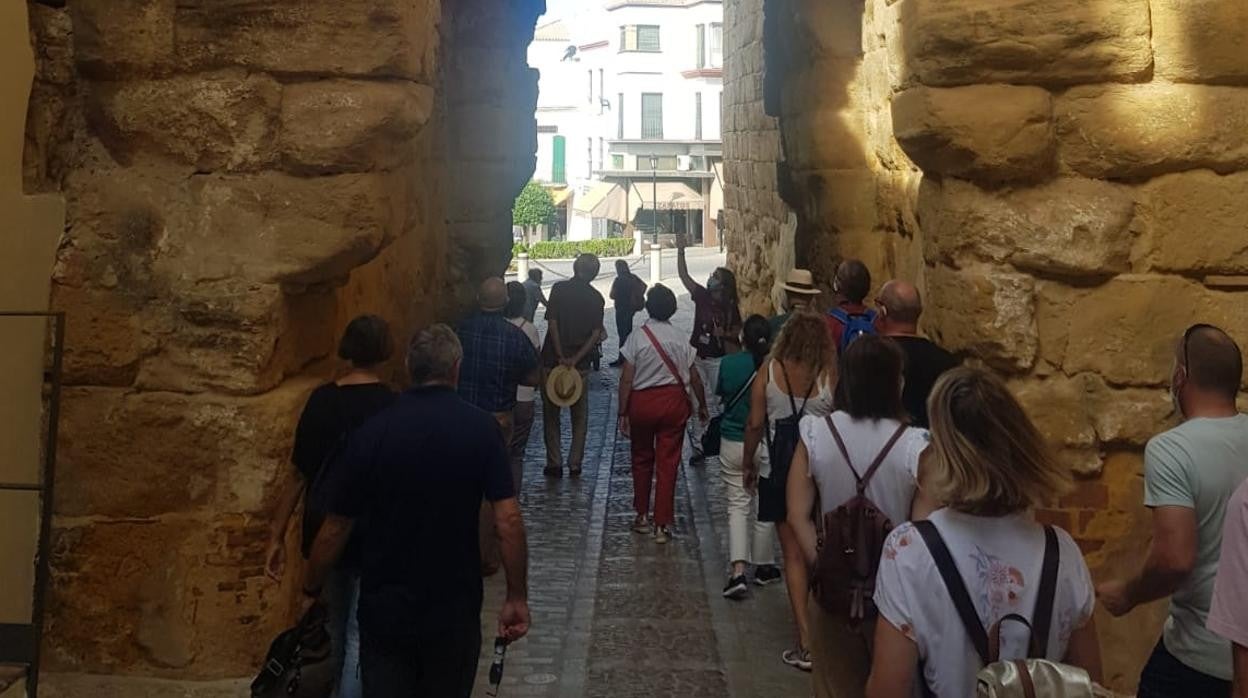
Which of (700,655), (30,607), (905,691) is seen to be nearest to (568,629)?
(700,655)

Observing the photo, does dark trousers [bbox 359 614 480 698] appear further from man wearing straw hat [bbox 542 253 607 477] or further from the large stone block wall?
man wearing straw hat [bbox 542 253 607 477]

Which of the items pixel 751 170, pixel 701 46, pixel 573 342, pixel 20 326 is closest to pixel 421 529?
pixel 20 326

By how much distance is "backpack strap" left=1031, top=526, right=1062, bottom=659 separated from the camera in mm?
2834

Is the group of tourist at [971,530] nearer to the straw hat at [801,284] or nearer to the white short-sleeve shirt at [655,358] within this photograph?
the straw hat at [801,284]

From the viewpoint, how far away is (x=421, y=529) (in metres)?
3.82

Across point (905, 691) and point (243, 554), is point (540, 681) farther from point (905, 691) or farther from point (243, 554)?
point (905, 691)

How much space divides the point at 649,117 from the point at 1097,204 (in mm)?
58017

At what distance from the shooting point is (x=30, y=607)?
5.13 metres

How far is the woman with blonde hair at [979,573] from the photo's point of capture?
281 cm

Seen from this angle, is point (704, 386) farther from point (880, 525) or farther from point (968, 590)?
point (968, 590)

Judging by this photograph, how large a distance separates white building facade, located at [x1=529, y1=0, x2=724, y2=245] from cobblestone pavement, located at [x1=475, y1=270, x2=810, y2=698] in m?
46.3

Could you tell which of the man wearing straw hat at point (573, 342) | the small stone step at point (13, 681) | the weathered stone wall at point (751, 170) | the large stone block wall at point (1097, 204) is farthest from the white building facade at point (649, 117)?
the small stone step at point (13, 681)

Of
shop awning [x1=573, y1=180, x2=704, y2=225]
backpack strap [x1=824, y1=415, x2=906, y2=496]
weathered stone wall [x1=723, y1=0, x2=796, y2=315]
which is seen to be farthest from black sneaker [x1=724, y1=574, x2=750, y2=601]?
shop awning [x1=573, y1=180, x2=704, y2=225]

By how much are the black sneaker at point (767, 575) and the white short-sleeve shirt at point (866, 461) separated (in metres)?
3.06
